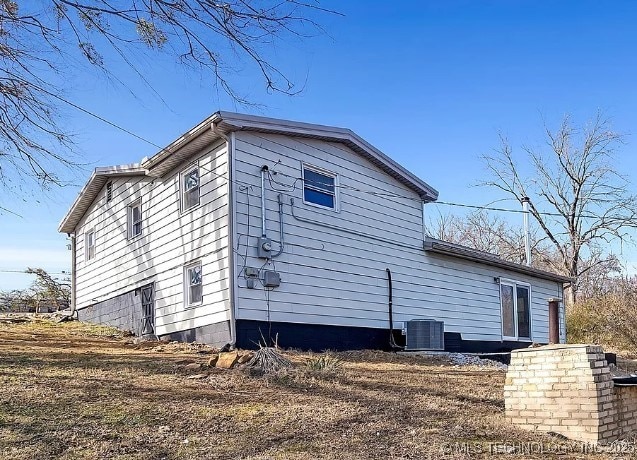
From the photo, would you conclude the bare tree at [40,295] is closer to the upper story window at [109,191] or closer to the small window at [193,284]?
the upper story window at [109,191]

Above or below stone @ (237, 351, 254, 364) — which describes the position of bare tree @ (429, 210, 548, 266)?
above

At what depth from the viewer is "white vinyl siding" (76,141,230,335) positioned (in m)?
11.3

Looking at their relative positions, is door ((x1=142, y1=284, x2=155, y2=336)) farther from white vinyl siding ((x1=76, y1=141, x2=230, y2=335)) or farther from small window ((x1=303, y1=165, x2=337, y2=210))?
small window ((x1=303, y1=165, x2=337, y2=210))

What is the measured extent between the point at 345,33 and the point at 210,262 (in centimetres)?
596

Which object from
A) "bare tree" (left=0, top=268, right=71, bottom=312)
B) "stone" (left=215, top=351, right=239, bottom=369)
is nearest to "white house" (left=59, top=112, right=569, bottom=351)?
"stone" (left=215, top=351, right=239, bottom=369)

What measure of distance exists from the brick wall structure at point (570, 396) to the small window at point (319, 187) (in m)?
6.67

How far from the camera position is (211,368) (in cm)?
863

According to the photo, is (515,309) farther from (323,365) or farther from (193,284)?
(323,365)

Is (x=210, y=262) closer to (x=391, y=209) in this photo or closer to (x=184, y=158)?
(x=184, y=158)

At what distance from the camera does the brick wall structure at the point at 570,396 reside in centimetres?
592

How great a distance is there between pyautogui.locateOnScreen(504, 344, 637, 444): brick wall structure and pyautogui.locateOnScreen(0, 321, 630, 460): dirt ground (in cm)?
21

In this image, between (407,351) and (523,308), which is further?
(523,308)

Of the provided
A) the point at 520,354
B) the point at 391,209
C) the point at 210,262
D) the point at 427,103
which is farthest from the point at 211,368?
the point at 427,103

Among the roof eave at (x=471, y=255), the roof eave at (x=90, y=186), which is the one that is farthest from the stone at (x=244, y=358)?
the roof eave at (x=471, y=255)
